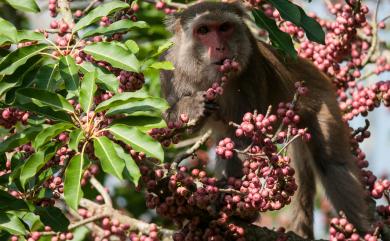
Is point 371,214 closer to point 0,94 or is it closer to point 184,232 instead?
point 184,232

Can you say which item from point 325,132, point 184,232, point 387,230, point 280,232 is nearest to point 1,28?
point 184,232

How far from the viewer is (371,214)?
238 inches

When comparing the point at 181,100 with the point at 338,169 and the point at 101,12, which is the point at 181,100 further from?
the point at 101,12

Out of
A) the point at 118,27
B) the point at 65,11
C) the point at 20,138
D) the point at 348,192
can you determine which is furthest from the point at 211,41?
the point at 20,138

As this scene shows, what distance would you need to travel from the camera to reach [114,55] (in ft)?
13.1

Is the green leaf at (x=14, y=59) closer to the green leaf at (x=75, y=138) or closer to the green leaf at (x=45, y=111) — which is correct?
the green leaf at (x=45, y=111)

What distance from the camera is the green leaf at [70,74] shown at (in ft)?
12.8

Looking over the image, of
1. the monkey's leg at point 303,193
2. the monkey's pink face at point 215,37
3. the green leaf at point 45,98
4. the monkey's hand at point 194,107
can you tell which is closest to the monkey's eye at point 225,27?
the monkey's pink face at point 215,37

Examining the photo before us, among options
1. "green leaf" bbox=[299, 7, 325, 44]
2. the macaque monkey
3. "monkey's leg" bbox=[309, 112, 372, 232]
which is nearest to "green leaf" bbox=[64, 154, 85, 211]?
"green leaf" bbox=[299, 7, 325, 44]

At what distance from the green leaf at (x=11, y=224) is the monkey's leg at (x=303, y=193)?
3530 millimetres

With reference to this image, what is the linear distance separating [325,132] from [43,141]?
3650 millimetres

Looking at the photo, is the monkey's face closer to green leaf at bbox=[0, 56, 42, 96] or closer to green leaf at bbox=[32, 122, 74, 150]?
green leaf at bbox=[0, 56, 42, 96]

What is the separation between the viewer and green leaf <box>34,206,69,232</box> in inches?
157

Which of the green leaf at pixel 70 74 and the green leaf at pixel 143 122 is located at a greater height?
the green leaf at pixel 70 74
